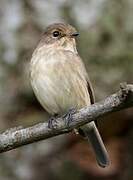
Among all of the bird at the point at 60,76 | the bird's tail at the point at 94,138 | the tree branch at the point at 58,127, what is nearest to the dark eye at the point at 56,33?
the bird at the point at 60,76

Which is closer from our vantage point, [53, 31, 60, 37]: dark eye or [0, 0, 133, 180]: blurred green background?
[53, 31, 60, 37]: dark eye

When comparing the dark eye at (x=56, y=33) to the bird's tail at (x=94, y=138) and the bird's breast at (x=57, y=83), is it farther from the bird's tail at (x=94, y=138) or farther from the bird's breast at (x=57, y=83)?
the bird's tail at (x=94, y=138)

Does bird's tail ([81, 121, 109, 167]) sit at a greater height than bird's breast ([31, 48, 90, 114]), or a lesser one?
lesser

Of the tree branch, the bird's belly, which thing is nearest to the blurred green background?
the bird's belly

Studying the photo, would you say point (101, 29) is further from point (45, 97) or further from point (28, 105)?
point (45, 97)

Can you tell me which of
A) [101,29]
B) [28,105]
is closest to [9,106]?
[28,105]

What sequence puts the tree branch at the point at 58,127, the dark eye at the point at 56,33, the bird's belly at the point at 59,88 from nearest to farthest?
the tree branch at the point at 58,127
the bird's belly at the point at 59,88
the dark eye at the point at 56,33

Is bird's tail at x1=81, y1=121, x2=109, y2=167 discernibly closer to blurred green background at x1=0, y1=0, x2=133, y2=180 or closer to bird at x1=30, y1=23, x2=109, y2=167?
bird at x1=30, y1=23, x2=109, y2=167
